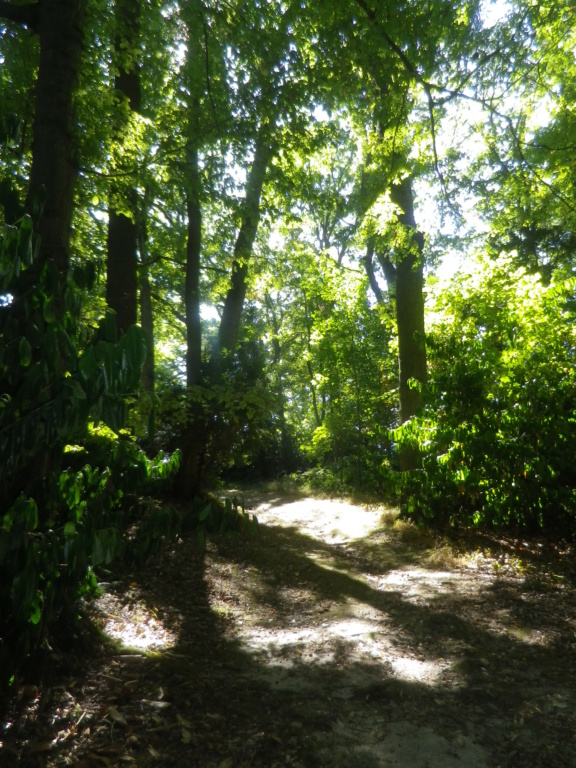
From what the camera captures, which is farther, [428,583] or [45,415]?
[428,583]

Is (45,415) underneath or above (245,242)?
underneath

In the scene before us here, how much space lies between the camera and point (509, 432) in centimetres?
609

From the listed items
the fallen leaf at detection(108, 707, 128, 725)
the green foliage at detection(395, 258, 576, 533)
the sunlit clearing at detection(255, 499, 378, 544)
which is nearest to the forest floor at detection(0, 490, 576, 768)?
the fallen leaf at detection(108, 707, 128, 725)

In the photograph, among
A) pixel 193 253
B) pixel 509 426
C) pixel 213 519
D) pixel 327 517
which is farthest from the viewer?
pixel 327 517

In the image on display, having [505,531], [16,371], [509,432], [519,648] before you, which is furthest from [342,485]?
[16,371]

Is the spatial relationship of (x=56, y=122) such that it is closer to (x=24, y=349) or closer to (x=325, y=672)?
(x=24, y=349)

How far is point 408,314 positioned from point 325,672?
679 centimetres

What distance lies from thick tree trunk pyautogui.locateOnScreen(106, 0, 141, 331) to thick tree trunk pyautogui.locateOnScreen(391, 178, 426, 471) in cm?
466

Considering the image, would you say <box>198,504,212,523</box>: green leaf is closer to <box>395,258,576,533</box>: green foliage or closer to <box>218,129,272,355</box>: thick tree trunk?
<box>395,258,576,533</box>: green foliage

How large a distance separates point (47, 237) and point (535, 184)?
643 centimetres

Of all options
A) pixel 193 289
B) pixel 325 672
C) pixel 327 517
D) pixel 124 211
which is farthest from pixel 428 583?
pixel 193 289

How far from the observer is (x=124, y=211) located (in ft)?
19.0

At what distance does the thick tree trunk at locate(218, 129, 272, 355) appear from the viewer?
689 cm

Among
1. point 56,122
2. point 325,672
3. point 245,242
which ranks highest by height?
point 245,242
